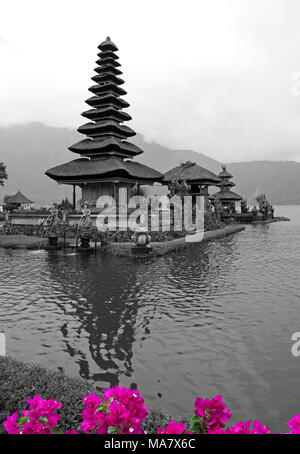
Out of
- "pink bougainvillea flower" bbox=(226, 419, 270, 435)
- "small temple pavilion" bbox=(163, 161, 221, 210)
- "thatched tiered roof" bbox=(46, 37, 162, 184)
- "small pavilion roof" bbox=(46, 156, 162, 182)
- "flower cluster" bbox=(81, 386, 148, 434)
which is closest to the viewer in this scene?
"pink bougainvillea flower" bbox=(226, 419, 270, 435)

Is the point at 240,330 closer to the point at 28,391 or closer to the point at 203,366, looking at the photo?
the point at 203,366

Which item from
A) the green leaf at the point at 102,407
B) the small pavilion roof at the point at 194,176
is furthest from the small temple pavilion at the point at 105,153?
the green leaf at the point at 102,407

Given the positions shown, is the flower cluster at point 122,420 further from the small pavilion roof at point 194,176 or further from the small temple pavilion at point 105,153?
the small pavilion roof at point 194,176

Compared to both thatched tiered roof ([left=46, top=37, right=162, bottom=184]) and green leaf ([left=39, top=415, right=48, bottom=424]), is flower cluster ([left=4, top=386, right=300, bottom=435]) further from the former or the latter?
thatched tiered roof ([left=46, top=37, right=162, bottom=184])

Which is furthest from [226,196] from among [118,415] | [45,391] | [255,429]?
[118,415]

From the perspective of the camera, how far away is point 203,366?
6.73m

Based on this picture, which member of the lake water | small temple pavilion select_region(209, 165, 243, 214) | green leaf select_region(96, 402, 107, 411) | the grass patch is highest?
small temple pavilion select_region(209, 165, 243, 214)

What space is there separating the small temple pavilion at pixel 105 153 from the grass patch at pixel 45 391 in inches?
1117

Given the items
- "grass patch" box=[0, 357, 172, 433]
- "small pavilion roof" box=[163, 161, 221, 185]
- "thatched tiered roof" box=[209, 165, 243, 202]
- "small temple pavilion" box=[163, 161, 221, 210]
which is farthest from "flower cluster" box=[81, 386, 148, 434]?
"thatched tiered roof" box=[209, 165, 243, 202]

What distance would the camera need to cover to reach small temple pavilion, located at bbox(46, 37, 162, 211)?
34.7 m

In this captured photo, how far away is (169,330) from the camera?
28.2 ft

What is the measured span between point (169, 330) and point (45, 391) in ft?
13.8

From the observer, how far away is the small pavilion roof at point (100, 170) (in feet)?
110

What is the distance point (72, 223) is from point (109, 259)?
12389 millimetres
